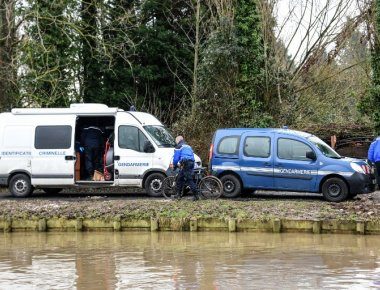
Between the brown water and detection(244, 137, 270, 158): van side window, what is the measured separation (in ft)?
15.7

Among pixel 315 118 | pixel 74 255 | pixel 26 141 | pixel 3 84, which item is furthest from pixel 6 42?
pixel 74 255

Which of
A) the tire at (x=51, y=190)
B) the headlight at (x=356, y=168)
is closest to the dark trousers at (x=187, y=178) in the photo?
the headlight at (x=356, y=168)

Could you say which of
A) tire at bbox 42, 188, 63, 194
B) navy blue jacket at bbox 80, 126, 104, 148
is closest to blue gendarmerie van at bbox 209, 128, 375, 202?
navy blue jacket at bbox 80, 126, 104, 148

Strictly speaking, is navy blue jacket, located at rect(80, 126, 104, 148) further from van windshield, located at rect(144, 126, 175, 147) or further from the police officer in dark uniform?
the police officer in dark uniform

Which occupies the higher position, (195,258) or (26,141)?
(26,141)

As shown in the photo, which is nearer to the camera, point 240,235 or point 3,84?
point 240,235

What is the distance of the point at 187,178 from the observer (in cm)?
1894

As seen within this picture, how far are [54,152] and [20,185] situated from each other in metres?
1.39

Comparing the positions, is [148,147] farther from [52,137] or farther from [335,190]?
[335,190]

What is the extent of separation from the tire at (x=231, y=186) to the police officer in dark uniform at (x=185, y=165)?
1.39m

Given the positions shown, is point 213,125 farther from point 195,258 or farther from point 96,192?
point 195,258

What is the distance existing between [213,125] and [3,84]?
796cm

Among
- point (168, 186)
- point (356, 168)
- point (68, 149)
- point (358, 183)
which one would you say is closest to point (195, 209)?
point (168, 186)

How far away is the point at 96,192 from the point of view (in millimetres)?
23266
